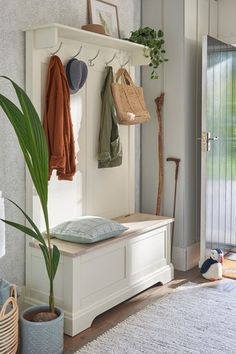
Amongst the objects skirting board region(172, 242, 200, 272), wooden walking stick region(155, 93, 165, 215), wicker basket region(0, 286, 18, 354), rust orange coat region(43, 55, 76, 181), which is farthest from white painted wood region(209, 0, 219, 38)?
wicker basket region(0, 286, 18, 354)

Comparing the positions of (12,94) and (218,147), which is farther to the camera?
(218,147)

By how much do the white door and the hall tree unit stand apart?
507mm

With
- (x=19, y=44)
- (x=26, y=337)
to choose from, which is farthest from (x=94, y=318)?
(x=19, y=44)

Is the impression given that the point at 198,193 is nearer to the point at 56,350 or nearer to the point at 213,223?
the point at 213,223

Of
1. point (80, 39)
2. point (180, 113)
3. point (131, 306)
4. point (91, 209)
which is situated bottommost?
point (131, 306)

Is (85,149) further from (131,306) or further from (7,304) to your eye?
(7,304)

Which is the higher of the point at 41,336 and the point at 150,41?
the point at 150,41

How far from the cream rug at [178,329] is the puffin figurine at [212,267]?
31 centimetres

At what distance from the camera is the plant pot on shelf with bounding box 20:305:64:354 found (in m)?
2.35

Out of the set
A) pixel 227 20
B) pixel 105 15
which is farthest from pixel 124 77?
pixel 227 20

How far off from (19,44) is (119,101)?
0.92m

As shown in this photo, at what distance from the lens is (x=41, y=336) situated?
235cm

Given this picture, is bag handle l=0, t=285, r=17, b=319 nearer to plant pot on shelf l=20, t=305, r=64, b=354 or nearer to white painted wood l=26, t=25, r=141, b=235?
plant pot on shelf l=20, t=305, r=64, b=354

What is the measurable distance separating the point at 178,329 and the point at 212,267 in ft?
3.20
